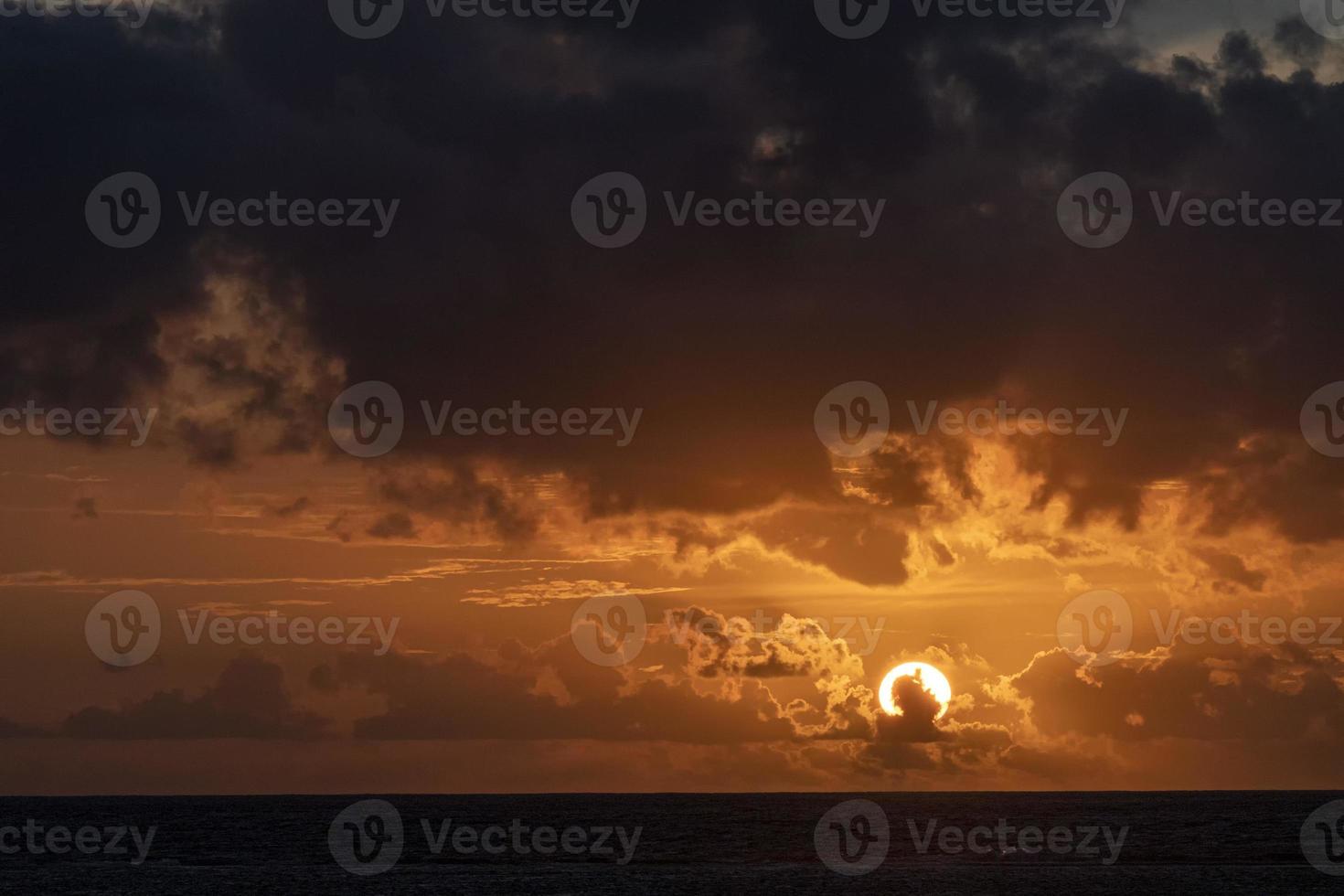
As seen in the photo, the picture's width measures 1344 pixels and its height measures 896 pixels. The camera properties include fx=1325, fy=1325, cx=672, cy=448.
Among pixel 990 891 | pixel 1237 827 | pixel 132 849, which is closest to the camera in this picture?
pixel 990 891

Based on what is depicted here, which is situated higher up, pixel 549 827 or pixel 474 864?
pixel 549 827

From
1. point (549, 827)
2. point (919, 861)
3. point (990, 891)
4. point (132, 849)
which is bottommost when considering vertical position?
point (990, 891)

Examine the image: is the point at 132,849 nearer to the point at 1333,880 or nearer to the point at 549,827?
the point at 549,827

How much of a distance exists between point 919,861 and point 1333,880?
36863 mm

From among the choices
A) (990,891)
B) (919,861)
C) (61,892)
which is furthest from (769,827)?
(61,892)

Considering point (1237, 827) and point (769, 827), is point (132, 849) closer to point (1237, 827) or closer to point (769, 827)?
point (769, 827)

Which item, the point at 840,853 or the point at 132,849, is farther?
the point at 132,849

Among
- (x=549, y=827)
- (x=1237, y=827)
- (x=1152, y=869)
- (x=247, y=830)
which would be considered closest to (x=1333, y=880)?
(x=1152, y=869)

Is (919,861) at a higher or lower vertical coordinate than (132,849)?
lower

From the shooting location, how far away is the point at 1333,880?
104125 millimetres

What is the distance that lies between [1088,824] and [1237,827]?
797 inches

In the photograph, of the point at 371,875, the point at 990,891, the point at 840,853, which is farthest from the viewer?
the point at 840,853

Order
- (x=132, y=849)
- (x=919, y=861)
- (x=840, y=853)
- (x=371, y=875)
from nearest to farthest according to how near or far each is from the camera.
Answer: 1. (x=371, y=875)
2. (x=919, y=861)
3. (x=840, y=853)
4. (x=132, y=849)

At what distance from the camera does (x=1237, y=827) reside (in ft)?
617
